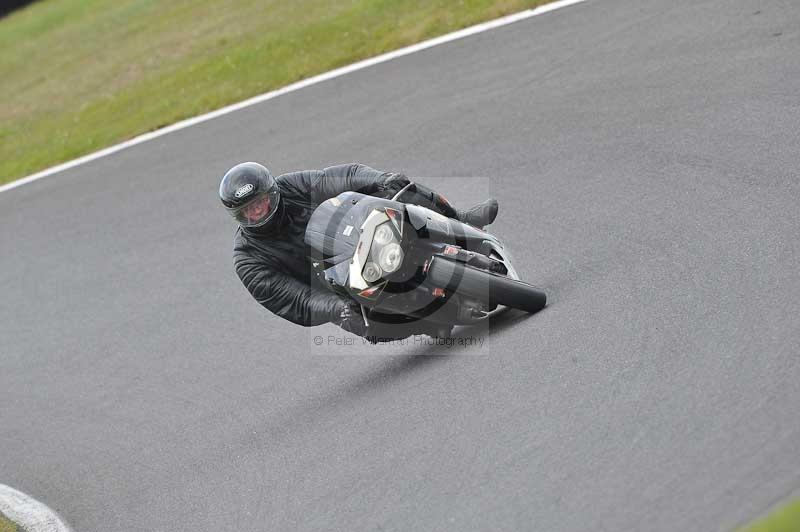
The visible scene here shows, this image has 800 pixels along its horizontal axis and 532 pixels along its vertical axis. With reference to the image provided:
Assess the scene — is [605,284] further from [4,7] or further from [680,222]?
[4,7]

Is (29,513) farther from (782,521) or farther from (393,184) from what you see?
(782,521)

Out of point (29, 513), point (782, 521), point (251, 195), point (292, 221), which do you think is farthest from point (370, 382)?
point (782, 521)

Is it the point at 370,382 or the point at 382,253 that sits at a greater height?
the point at 382,253

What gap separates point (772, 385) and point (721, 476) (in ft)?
2.50

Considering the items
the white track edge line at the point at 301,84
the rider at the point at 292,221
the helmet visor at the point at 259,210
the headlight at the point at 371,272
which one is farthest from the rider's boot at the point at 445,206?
the white track edge line at the point at 301,84

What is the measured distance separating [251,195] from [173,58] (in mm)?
12707

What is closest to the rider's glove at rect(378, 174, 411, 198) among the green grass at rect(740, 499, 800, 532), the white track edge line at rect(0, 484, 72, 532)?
the white track edge line at rect(0, 484, 72, 532)

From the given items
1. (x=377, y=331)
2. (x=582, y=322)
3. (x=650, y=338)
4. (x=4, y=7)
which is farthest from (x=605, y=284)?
(x=4, y=7)

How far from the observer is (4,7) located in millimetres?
28906

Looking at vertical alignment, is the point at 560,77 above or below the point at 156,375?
above

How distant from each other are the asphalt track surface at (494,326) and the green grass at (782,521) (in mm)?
255

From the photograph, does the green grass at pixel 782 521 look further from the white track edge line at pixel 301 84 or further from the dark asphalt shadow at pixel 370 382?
the white track edge line at pixel 301 84

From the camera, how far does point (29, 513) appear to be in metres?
7.53

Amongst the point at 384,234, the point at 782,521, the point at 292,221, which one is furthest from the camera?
the point at 292,221
